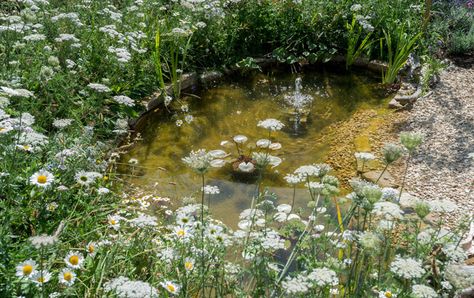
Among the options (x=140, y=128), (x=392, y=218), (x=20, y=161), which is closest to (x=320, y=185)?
(x=392, y=218)

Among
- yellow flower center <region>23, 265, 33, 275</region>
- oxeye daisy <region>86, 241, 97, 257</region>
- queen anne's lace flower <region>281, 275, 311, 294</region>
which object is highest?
queen anne's lace flower <region>281, 275, 311, 294</region>

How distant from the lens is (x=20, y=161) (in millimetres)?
2799

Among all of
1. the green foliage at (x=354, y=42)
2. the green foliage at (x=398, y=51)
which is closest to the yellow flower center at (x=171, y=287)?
the green foliage at (x=398, y=51)

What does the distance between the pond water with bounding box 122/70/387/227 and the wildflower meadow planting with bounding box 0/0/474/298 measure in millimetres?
20

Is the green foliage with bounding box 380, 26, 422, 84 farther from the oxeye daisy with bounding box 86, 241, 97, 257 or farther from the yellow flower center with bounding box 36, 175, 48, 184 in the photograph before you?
the yellow flower center with bounding box 36, 175, 48, 184

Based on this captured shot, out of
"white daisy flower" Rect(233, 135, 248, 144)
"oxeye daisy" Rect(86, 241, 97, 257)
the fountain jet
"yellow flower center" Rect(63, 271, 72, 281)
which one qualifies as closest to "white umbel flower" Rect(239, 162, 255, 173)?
"white daisy flower" Rect(233, 135, 248, 144)

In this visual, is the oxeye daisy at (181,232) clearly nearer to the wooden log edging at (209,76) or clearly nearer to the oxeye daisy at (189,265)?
the oxeye daisy at (189,265)

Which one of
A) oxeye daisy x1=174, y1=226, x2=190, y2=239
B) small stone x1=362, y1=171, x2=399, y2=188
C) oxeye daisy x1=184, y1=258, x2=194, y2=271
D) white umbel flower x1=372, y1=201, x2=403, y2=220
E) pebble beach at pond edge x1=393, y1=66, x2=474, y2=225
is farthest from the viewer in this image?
small stone x1=362, y1=171, x2=399, y2=188

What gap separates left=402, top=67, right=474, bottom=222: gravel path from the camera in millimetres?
4020

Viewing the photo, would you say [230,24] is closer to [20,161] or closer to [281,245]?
[20,161]

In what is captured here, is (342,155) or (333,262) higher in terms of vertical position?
(333,262)

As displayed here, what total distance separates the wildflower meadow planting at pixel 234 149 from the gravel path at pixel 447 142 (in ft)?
0.06

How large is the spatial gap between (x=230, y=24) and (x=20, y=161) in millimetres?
3687

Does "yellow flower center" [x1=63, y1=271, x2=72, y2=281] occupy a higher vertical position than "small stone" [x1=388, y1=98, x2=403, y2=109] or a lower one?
higher
